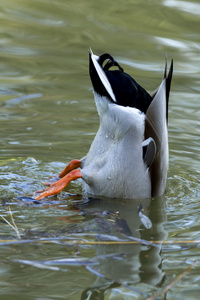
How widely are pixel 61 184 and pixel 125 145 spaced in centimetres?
64

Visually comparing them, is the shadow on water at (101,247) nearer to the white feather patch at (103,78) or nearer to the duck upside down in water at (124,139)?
the duck upside down in water at (124,139)

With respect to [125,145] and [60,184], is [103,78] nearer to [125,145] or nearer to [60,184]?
[125,145]

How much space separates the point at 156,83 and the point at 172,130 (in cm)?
165

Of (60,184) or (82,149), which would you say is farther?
(82,149)

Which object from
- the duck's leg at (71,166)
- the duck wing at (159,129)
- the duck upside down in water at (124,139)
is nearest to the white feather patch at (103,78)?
the duck upside down in water at (124,139)

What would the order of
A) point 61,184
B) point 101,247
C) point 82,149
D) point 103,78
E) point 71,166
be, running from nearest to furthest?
Result: 1. point 101,247
2. point 103,78
3. point 61,184
4. point 71,166
5. point 82,149

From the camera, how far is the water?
3.62m

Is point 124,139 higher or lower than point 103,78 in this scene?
lower

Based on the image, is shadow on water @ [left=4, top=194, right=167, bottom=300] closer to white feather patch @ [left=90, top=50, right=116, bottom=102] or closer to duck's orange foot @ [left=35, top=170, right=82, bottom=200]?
duck's orange foot @ [left=35, top=170, right=82, bottom=200]

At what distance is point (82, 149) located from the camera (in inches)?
249

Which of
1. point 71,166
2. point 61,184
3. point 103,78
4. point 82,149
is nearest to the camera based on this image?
point 103,78

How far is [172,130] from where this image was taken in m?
6.90

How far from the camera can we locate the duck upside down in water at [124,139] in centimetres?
488

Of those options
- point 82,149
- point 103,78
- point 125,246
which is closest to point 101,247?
point 125,246
